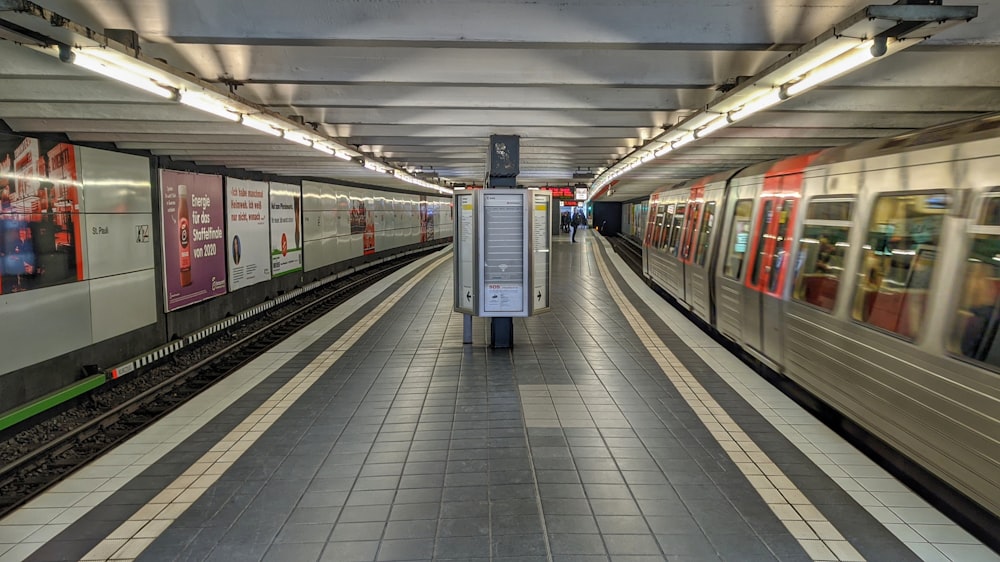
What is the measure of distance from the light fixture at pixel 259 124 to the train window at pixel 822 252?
5.20 meters

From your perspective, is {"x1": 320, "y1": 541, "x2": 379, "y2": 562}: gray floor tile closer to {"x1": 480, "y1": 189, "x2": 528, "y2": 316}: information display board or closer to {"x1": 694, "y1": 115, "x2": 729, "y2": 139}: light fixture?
{"x1": 480, "y1": 189, "x2": 528, "y2": 316}: information display board

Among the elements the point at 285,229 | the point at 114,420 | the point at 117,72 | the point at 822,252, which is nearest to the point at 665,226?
the point at 285,229

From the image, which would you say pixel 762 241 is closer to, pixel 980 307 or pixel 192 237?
pixel 980 307

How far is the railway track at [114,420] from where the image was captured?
504 cm

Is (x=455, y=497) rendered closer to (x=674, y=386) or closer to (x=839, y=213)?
(x=674, y=386)

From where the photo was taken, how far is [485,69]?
5074 mm

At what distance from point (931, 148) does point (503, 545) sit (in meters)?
3.51

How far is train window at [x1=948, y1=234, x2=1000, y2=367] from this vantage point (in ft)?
10.7

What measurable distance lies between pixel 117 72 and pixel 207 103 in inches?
48.0

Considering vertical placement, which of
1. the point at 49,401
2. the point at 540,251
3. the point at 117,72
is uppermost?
the point at 117,72

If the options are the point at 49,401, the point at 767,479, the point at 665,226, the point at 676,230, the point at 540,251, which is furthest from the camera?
the point at 665,226

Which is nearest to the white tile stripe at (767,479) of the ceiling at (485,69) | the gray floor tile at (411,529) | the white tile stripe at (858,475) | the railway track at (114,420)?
the white tile stripe at (858,475)

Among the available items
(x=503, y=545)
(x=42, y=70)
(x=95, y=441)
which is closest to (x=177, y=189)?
(x=95, y=441)

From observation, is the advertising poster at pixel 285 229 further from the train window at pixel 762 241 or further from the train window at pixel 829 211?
the train window at pixel 829 211
